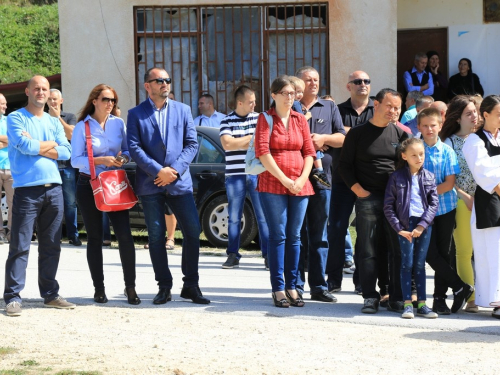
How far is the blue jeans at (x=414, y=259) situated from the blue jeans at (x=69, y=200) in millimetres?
6224

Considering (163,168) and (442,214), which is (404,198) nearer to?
(442,214)

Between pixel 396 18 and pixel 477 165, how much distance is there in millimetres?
9071

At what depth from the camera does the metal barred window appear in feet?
53.0

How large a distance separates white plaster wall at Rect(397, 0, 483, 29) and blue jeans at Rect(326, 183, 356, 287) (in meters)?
9.51

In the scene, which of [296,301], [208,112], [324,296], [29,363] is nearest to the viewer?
[29,363]

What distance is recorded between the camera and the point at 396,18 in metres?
16.3

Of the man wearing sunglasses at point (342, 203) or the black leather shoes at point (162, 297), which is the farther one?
the man wearing sunglasses at point (342, 203)

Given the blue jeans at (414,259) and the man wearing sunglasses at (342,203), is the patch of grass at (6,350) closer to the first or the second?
the blue jeans at (414,259)

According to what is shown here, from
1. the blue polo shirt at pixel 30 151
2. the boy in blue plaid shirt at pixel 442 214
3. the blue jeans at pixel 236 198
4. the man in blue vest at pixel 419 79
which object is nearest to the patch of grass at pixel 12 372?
the blue polo shirt at pixel 30 151

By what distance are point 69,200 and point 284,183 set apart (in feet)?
19.1

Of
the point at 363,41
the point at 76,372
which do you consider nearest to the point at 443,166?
the point at 76,372

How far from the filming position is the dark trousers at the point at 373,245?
782 cm

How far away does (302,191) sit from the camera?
7965 millimetres

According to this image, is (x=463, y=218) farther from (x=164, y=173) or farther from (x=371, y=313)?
(x=164, y=173)
